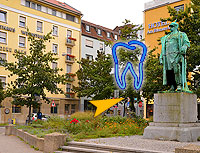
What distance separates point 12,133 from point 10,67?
7305 millimetres

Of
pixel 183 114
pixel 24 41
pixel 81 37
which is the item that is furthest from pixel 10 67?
pixel 81 37

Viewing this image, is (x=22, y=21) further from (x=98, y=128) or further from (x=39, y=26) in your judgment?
(x=98, y=128)

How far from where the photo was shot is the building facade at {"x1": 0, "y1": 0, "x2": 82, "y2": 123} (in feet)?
136

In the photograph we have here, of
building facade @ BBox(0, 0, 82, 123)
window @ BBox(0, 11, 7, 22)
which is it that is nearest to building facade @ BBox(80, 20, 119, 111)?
building facade @ BBox(0, 0, 82, 123)

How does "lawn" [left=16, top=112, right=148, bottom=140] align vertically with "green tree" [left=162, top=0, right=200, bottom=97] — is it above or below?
below

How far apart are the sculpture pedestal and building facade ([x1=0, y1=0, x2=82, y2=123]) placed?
2667cm

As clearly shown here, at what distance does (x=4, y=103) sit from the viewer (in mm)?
40031

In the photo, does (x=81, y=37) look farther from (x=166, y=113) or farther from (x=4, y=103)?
(x=166, y=113)

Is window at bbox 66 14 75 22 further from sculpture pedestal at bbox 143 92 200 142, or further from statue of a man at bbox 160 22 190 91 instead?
sculpture pedestal at bbox 143 92 200 142

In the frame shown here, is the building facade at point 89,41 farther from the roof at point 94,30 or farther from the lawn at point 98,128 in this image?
the lawn at point 98,128

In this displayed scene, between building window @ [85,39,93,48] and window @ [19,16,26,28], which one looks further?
building window @ [85,39,93,48]

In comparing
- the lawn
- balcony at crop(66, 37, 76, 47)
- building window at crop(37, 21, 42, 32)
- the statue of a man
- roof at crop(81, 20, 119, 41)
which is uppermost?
roof at crop(81, 20, 119, 41)

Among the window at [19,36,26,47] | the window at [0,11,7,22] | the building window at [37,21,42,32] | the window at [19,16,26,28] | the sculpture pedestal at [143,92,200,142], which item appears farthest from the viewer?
the building window at [37,21,42,32]

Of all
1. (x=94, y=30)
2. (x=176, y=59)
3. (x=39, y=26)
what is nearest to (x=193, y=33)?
(x=176, y=59)
